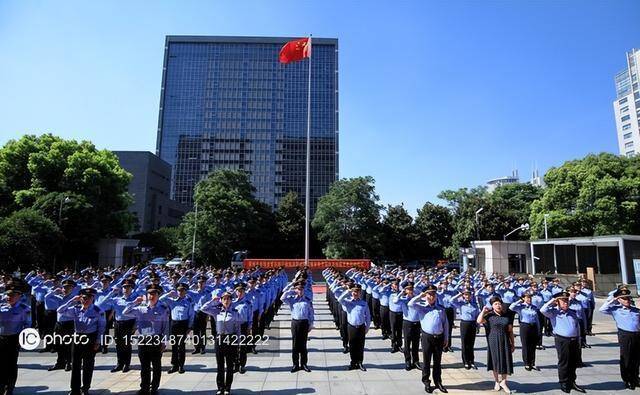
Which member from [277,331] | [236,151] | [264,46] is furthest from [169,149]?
[277,331]

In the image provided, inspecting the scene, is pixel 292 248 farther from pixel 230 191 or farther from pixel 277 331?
pixel 277 331

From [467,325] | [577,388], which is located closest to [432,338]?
[467,325]

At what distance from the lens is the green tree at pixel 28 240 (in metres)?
22.2

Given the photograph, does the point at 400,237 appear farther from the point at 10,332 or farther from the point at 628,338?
the point at 10,332

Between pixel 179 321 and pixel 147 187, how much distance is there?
5954 cm

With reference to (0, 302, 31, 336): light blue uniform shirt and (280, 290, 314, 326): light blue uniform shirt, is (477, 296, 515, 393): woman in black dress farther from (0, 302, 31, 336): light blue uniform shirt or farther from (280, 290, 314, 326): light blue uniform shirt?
(0, 302, 31, 336): light blue uniform shirt

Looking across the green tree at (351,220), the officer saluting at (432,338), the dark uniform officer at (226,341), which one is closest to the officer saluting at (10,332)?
the dark uniform officer at (226,341)

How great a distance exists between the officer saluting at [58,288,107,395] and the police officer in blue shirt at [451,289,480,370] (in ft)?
23.7

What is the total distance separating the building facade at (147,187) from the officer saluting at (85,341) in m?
55.6

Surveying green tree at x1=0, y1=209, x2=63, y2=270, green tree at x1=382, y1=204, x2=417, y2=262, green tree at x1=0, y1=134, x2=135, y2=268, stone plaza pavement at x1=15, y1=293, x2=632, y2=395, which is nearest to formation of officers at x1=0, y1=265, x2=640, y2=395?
stone plaza pavement at x1=15, y1=293, x2=632, y2=395

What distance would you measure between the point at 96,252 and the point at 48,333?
24.0 meters

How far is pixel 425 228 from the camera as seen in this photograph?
4600cm

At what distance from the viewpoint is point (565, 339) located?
279 inches

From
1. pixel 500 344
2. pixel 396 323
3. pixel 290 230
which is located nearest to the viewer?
pixel 500 344
